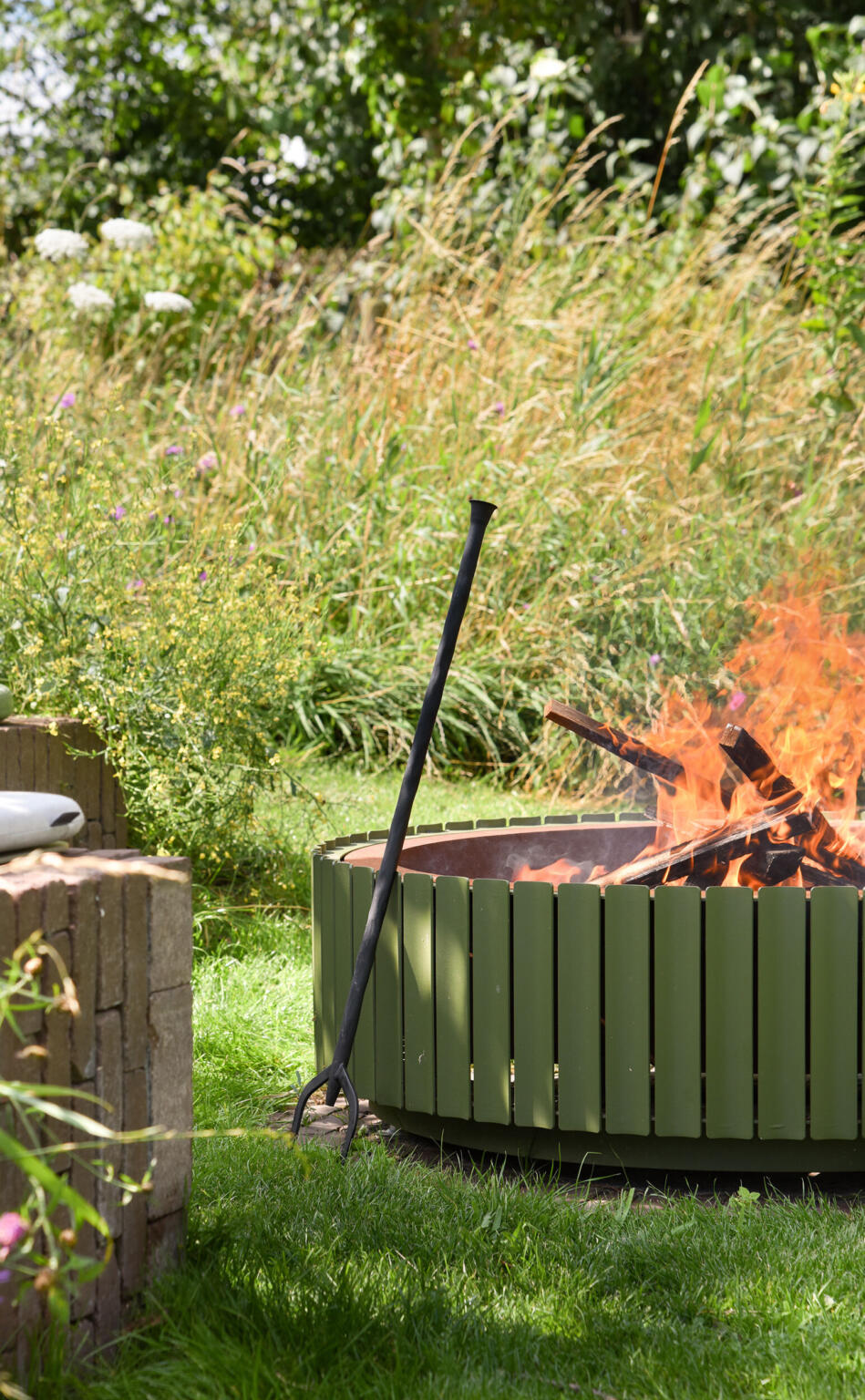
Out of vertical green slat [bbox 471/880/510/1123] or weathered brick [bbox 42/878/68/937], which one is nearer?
weathered brick [bbox 42/878/68/937]

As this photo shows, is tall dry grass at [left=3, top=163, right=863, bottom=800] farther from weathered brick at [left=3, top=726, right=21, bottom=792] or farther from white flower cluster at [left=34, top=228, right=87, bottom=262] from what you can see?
weathered brick at [left=3, top=726, right=21, bottom=792]

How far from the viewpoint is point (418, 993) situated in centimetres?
306

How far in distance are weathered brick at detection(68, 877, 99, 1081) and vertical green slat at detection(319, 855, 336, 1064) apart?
4.18 feet

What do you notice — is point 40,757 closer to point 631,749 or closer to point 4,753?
point 4,753

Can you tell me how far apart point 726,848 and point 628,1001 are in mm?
461

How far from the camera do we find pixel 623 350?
7500mm

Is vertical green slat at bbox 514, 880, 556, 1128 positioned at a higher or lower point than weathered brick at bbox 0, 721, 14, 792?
lower

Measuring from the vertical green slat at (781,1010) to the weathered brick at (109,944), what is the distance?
4.35ft

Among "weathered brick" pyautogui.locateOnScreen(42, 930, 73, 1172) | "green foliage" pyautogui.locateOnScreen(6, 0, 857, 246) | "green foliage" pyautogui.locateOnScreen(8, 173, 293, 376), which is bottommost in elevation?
"weathered brick" pyautogui.locateOnScreen(42, 930, 73, 1172)

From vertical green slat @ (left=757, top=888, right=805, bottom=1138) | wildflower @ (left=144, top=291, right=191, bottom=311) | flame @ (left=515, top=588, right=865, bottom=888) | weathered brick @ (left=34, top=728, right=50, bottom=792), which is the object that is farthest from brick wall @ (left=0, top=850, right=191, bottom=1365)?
wildflower @ (left=144, top=291, right=191, bottom=311)

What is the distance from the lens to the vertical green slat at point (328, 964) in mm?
3344

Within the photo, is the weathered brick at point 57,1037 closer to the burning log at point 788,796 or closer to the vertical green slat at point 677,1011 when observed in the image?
the vertical green slat at point 677,1011

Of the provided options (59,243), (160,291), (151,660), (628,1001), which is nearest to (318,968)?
(628,1001)

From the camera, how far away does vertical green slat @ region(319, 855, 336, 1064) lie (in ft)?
11.0
